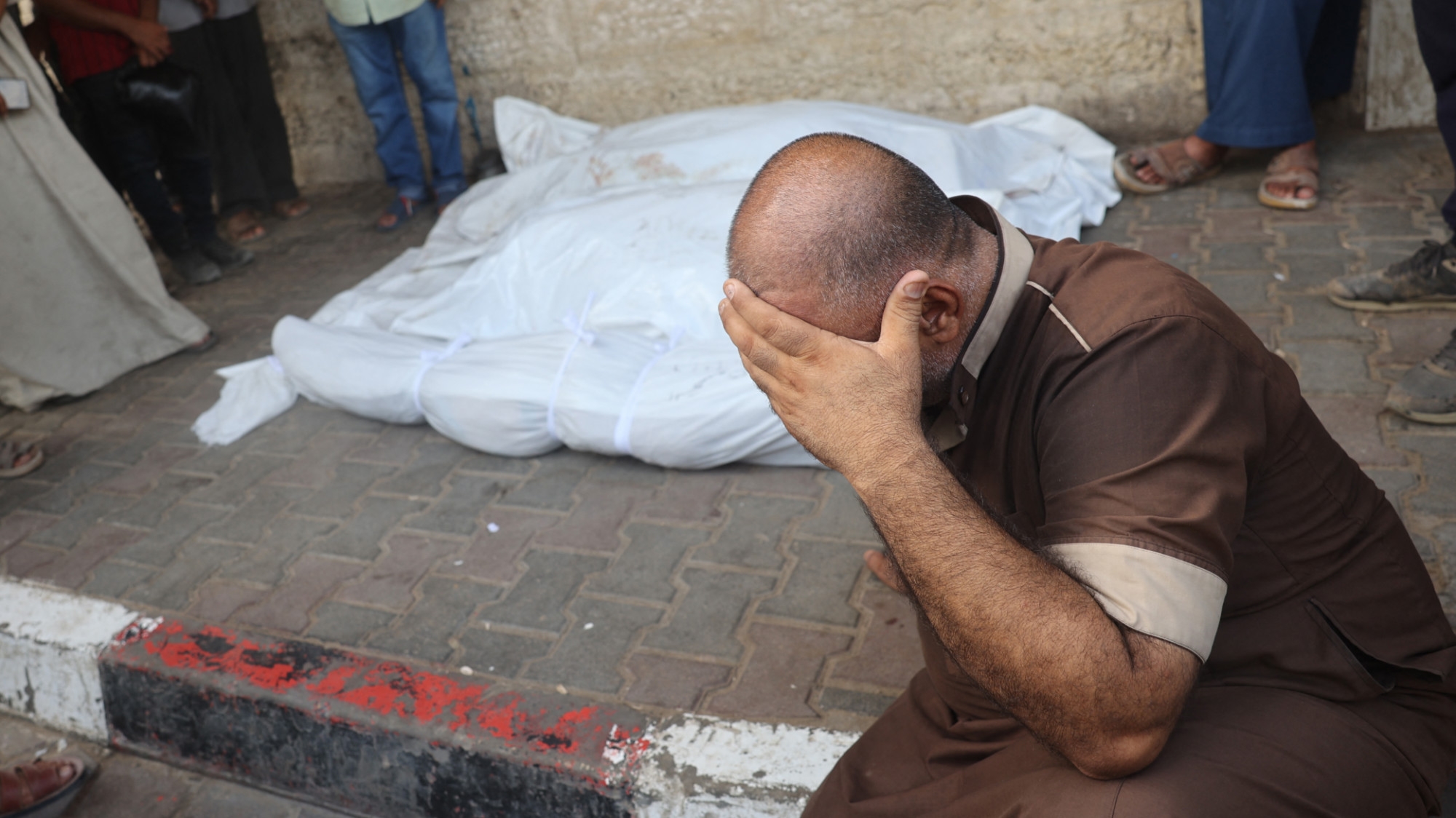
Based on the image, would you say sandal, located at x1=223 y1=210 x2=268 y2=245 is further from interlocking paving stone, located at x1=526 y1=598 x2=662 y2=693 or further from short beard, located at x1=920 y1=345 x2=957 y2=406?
short beard, located at x1=920 y1=345 x2=957 y2=406

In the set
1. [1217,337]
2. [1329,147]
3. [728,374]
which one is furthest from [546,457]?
[1329,147]

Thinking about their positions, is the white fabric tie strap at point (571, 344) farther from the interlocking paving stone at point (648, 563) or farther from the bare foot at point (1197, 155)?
the bare foot at point (1197, 155)

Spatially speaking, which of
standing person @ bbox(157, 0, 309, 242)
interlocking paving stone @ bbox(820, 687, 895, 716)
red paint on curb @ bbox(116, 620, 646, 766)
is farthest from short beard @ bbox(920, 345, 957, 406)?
standing person @ bbox(157, 0, 309, 242)

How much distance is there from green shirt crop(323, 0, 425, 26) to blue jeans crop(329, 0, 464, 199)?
94mm

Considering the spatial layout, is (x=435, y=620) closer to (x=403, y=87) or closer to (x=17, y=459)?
(x=17, y=459)

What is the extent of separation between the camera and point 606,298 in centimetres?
378

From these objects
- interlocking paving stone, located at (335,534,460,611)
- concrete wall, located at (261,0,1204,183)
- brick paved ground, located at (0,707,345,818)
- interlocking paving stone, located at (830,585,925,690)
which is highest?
concrete wall, located at (261,0,1204,183)

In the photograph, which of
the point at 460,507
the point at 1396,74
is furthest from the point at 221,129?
the point at 1396,74

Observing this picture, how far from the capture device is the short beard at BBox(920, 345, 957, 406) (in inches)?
56.7

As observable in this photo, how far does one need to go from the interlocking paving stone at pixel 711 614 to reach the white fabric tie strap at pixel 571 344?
2.74 ft

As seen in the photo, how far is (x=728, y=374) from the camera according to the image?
326 cm

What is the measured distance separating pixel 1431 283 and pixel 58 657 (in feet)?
13.5

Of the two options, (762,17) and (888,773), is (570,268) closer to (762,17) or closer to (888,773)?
(762,17)

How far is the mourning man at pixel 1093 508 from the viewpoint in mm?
1215
